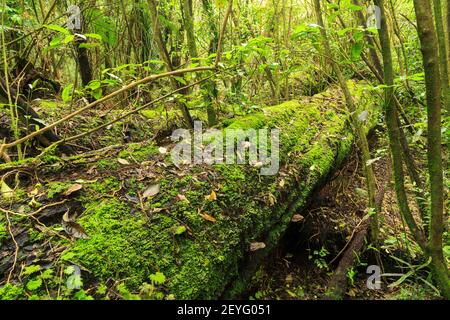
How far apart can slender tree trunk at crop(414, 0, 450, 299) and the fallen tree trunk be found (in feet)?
3.68

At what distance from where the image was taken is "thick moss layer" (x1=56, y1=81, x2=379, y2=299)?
68.0 inches

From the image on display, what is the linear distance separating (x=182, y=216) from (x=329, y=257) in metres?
1.95

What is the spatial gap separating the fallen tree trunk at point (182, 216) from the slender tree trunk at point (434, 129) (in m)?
1.12

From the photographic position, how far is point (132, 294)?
1568 mm

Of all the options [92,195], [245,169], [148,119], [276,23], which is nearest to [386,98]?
[245,169]

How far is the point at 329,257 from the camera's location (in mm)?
3307

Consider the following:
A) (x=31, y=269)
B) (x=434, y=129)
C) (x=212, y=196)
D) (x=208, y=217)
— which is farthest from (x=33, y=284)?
(x=434, y=129)

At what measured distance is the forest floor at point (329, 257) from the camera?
284 centimetres

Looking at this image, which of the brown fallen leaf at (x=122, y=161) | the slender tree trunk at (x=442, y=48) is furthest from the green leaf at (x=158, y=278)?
the slender tree trunk at (x=442, y=48)

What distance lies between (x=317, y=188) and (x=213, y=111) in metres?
1.43

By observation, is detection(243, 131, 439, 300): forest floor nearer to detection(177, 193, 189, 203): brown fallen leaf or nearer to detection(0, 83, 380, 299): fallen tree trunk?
detection(0, 83, 380, 299): fallen tree trunk

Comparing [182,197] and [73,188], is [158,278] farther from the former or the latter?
[73,188]

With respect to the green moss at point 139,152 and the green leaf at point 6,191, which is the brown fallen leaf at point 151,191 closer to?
the green moss at point 139,152

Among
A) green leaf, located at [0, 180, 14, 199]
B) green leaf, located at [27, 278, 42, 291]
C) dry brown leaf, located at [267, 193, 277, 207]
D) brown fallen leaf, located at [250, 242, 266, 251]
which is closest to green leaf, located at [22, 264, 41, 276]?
green leaf, located at [27, 278, 42, 291]
